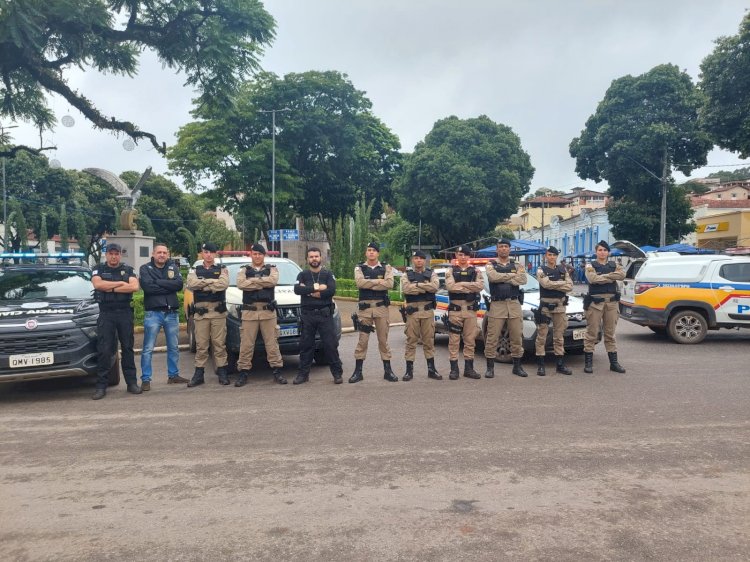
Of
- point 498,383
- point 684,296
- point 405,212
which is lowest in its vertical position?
point 498,383

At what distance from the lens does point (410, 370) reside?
7.83 metres

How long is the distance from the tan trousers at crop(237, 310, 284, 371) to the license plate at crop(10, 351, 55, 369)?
7.12 feet

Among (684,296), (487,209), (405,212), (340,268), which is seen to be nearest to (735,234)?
(487,209)

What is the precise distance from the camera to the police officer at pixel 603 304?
27.2 ft

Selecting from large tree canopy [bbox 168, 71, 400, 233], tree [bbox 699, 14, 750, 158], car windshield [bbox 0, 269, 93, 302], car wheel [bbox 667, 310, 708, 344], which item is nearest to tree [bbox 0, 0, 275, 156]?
car windshield [bbox 0, 269, 93, 302]

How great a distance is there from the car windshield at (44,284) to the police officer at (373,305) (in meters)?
3.61

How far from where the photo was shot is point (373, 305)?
777cm

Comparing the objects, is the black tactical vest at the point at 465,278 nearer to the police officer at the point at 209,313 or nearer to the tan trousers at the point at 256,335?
the tan trousers at the point at 256,335

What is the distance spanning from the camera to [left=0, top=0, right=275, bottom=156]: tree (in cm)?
1136

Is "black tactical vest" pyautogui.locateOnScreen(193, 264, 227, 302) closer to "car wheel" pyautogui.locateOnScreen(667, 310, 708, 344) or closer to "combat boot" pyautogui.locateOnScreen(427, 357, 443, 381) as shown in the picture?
"combat boot" pyautogui.locateOnScreen(427, 357, 443, 381)

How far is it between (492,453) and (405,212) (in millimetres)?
36903

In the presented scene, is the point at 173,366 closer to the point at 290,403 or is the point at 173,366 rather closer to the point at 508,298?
the point at 290,403

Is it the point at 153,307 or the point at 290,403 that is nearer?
the point at 290,403

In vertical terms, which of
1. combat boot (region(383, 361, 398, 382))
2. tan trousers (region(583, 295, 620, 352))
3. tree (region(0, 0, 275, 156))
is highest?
tree (region(0, 0, 275, 156))
